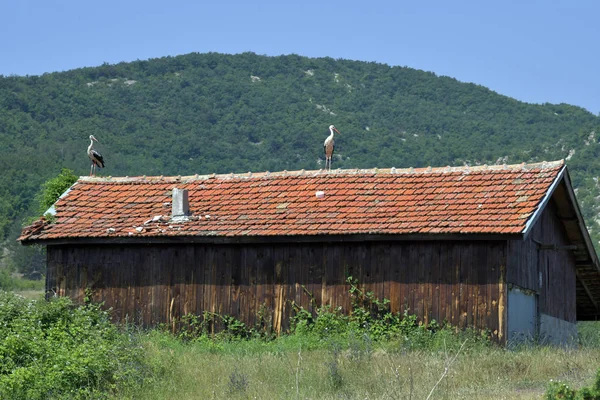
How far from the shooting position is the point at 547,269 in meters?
25.3

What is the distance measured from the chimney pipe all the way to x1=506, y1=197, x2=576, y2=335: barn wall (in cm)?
719

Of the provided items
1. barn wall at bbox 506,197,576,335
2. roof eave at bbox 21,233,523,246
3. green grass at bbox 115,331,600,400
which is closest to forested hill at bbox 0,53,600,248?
barn wall at bbox 506,197,576,335

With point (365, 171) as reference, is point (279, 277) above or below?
below

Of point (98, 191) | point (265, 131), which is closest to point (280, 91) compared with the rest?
point (265, 131)

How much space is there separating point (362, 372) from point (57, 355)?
515cm

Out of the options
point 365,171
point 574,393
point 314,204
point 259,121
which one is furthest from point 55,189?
point 259,121

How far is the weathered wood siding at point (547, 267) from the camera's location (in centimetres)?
2292

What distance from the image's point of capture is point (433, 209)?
22922mm

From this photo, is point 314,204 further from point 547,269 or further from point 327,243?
point 547,269

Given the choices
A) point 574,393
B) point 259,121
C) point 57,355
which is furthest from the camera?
point 259,121

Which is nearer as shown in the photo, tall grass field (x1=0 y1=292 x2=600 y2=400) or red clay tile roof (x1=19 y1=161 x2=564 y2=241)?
tall grass field (x1=0 y1=292 x2=600 y2=400)

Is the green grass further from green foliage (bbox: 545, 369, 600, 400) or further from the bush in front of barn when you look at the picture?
green foliage (bbox: 545, 369, 600, 400)

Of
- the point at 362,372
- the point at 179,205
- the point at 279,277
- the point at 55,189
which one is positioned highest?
the point at 55,189

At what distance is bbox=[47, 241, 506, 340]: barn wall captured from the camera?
2211 cm
